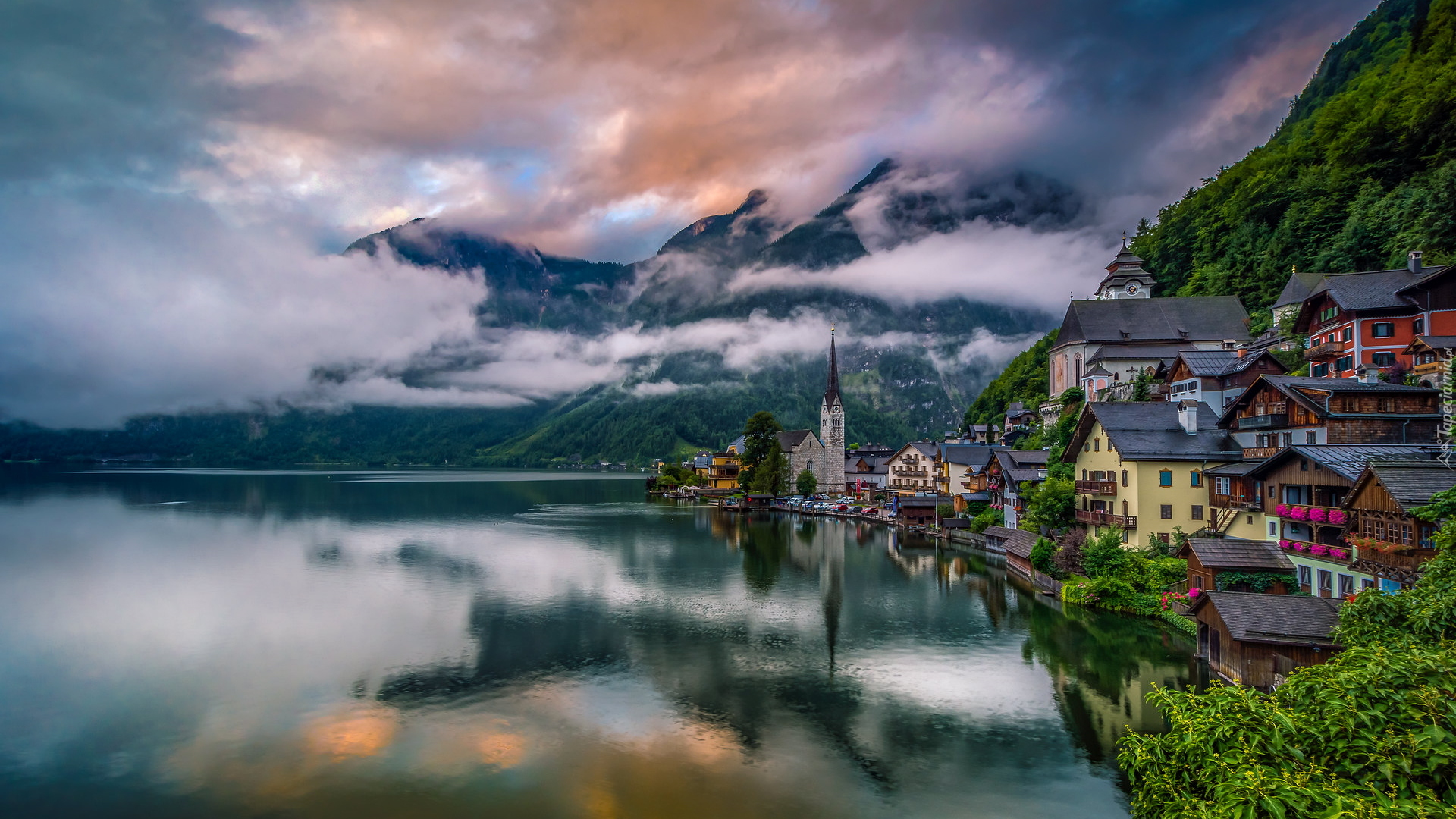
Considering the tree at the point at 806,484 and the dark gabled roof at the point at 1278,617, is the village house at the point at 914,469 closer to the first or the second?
the tree at the point at 806,484

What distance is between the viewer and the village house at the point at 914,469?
85.8 meters

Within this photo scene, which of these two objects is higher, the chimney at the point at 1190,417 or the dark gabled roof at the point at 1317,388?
Result: the dark gabled roof at the point at 1317,388

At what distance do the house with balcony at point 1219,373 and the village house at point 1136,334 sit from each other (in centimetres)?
1831

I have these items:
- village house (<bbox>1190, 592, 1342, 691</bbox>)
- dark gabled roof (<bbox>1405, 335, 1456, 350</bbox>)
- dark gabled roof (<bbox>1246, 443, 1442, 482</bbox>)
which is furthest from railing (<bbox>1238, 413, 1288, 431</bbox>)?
village house (<bbox>1190, 592, 1342, 691</bbox>)

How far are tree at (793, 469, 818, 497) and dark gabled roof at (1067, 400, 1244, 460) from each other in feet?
220

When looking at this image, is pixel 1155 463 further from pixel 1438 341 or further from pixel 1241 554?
pixel 1438 341

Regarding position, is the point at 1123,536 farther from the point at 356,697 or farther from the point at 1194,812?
the point at 356,697

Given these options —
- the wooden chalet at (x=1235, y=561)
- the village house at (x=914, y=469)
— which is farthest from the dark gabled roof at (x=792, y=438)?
the wooden chalet at (x=1235, y=561)

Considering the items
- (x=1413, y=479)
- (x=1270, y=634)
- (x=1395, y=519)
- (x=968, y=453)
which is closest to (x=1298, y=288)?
(x=968, y=453)

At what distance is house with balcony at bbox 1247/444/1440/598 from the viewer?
24641 millimetres

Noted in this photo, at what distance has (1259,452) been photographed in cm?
3378

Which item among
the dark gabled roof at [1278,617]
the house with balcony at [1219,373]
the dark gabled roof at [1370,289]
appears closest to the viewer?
the dark gabled roof at [1278,617]

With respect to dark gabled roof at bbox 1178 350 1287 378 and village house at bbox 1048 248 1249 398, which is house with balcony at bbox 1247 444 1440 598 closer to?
dark gabled roof at bbox 1178 350 1287 378

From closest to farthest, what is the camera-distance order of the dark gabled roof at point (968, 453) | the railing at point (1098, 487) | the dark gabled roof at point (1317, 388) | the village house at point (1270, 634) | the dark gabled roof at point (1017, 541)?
1. the village house at point (1270, 634)
2. the dark gabled roof at point (1317, 388)
3. the railing at point (1098, 487)
4. the dark gabled roof at point (1017, 541)
5. the dark gabled roof at point (968, 453)
